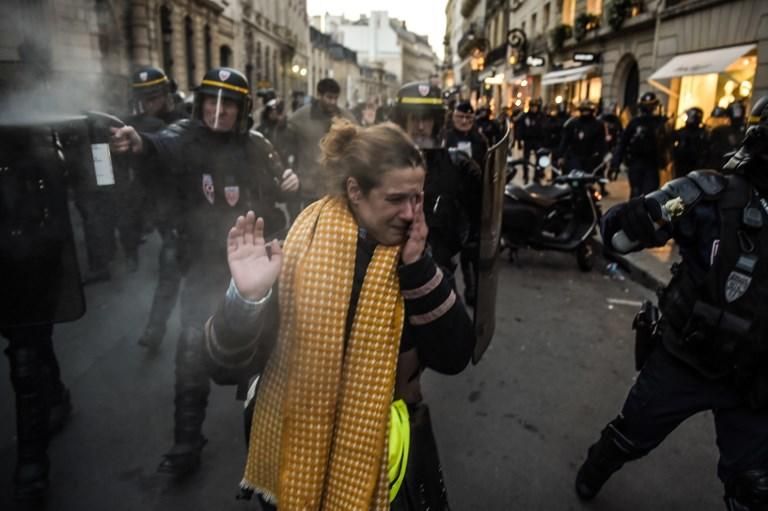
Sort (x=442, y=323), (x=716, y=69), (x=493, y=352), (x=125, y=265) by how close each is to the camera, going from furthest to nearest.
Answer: (x=716, y=69)
(x=125, y=265)
(x=493, y=352)
(x=442, y=323)

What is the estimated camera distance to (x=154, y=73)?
5383 millimetres

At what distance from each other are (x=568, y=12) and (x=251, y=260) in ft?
80.6

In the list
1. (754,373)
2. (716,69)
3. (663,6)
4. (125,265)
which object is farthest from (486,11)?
(754,373)

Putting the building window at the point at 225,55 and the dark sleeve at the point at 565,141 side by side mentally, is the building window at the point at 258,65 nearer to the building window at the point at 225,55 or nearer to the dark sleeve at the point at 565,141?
the building window at the point at 225,55

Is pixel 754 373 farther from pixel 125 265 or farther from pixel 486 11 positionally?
pixel 486 11

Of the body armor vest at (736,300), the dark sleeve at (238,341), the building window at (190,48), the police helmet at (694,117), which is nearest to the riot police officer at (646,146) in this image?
the police helmet at (694,117)

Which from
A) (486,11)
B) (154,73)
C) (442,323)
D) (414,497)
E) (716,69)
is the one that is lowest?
(414,497)

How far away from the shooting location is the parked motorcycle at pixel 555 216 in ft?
21.9

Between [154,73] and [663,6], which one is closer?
[154,73]

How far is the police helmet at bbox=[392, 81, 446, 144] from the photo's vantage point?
3.39 meters

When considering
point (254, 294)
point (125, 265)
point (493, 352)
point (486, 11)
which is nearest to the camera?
point (254, 294)

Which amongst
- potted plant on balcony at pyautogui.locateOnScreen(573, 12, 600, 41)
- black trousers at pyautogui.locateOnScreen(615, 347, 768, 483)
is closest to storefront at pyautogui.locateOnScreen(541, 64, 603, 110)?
potted plant on balcony at pyautogui.locateOnScreen(573, 12, 600, 41)

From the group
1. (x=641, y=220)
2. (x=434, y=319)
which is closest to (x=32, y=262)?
(x=434, y=319)

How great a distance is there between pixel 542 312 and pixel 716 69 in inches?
339
